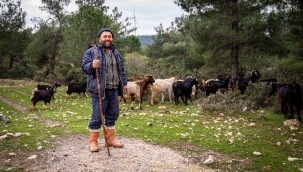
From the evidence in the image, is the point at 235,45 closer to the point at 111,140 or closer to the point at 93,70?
the point at 111,140

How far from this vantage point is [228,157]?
5250 millimetres

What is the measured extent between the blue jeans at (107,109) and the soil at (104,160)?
1.75ft

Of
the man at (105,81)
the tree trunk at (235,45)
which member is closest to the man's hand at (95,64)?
the man at (105,81)

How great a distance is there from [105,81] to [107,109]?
0.65 m

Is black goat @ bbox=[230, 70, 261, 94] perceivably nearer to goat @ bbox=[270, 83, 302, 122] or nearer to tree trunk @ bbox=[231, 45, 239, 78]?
tree trunk @ bbox=[231, 45, 239, 78]

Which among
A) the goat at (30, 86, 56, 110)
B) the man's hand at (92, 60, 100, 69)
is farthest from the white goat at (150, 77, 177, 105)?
the man's hand at (92, 60, 100, 69)

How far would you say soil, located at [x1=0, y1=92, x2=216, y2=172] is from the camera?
4375 mm

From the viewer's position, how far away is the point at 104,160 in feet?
15.2

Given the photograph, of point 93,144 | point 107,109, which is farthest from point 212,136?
point 93,144

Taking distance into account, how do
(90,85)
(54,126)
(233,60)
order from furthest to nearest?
(233,60)
(54,126)
(90,85)

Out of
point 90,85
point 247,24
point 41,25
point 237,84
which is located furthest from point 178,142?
point 41,25

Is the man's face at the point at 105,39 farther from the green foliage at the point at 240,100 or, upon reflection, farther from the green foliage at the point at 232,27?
the green foliage at the point at 232,27

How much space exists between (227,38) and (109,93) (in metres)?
11.4

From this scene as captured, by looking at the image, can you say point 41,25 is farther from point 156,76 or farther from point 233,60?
point 233,60
